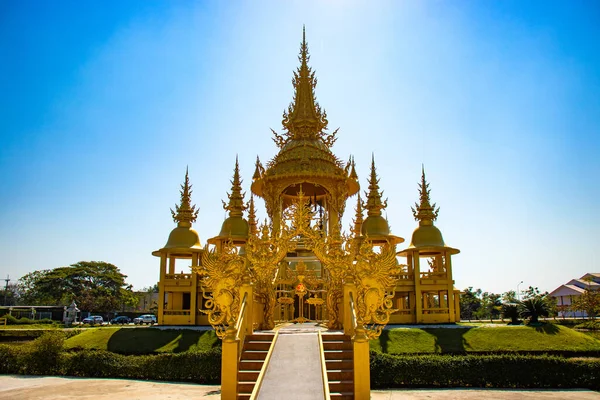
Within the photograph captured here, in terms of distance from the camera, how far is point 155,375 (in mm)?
16234

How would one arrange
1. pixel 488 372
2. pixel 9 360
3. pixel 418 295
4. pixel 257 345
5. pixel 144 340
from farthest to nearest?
pixel 418 295
pixel 144 340
pixel 9 360
pixel 488 372
pixel 257 345

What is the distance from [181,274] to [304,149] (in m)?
9.23

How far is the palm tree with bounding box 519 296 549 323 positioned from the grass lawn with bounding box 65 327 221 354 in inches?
541

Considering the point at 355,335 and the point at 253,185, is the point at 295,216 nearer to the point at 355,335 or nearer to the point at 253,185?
the point at 355,335

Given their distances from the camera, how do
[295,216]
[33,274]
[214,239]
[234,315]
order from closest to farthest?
[234,315] < [295,216] < [214,239] < [33,274]

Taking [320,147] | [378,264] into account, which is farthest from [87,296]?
[378,264]

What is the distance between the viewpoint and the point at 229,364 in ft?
32.7

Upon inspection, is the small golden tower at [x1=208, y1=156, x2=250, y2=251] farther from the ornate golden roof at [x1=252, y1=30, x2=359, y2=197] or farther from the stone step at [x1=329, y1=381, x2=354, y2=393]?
the stone step at [x1=329, y1=381, x2=354, y2=393]

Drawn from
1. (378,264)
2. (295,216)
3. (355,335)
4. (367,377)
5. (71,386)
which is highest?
(295,216)

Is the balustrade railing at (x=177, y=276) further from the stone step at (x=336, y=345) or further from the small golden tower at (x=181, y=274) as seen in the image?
the stone step at (x=336, y=345)

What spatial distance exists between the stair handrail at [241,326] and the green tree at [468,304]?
1951 inches

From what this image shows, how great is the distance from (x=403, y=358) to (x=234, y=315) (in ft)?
24.1

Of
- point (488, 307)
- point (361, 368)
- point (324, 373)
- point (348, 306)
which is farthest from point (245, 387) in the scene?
point (488, 307)

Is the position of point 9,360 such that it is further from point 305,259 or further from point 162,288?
point 305,259
